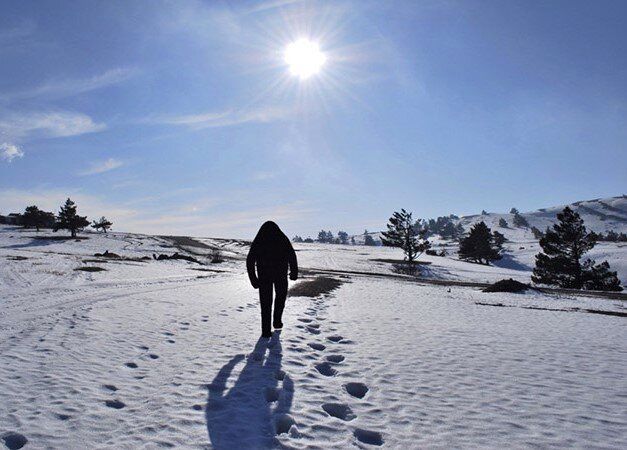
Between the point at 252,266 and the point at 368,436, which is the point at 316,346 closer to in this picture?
the point at 252,266

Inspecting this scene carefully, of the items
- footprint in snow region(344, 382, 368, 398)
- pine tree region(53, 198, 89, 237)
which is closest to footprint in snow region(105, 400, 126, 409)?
footprint in snow region(344, 382, 368, 398)

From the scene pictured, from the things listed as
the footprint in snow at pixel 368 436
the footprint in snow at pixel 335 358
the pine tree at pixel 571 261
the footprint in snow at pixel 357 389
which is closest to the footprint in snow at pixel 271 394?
the footprint in snow at pixel 357 389

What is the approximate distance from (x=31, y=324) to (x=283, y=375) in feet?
22.0

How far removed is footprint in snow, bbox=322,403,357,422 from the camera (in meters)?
4.92

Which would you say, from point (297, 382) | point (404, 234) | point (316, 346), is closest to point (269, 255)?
point (316, 346)

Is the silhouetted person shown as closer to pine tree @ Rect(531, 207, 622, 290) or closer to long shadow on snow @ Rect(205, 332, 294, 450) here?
long shadow on snow @ Rect(205, 332, 294, 450)

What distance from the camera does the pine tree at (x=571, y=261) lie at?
39406mm

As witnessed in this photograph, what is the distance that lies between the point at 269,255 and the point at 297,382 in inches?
148

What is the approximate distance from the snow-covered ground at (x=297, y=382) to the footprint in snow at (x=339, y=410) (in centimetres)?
2

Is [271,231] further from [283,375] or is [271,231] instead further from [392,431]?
[392,431]

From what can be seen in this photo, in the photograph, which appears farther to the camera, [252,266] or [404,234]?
[404,234]

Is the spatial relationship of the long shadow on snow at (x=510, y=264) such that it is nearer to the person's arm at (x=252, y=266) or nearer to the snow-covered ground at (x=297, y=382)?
the snow-covered ground at (x=297, y=382)

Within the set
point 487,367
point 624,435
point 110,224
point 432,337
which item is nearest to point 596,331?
point 432,337

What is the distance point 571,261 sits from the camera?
40.8 meters
